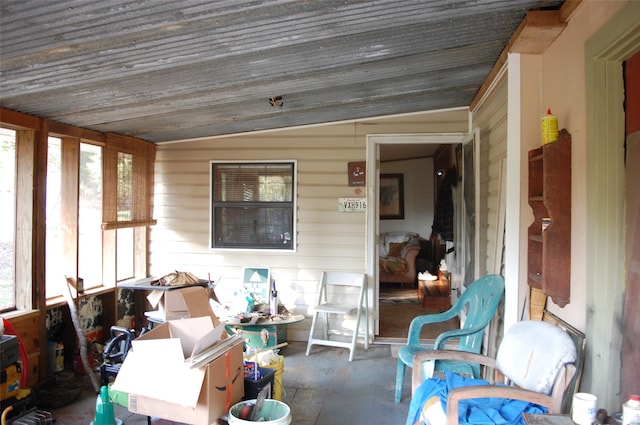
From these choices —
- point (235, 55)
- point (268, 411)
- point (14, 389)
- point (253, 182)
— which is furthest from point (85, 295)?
point (235, 55)

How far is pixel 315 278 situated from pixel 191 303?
5.67 feet

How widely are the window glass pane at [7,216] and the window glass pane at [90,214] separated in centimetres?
74

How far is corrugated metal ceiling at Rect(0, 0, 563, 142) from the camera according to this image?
2.32 m

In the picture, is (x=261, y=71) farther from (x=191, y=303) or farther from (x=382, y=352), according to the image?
(x=382, y=352)

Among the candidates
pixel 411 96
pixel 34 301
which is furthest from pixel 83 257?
pixel 411 96

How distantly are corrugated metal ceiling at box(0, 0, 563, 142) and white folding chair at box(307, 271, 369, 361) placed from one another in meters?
1.81

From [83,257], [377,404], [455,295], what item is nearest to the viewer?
[377,404]

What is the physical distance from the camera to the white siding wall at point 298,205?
525cm

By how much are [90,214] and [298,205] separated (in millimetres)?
2086

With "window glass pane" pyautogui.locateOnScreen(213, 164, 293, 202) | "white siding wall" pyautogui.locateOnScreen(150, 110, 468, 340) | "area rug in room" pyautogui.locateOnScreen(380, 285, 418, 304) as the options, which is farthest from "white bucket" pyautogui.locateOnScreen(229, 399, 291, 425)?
"area rug in room" pyautogui.locateOnScreen(380, 285, 418, 304)

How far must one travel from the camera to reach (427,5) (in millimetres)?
2441

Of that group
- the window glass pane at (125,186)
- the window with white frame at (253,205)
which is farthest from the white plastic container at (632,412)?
the window glass pane at (125,186)

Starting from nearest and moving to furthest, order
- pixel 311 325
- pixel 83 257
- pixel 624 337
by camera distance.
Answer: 1. pixel 624 337
2. pixel 83 257
3. pixel 311 325

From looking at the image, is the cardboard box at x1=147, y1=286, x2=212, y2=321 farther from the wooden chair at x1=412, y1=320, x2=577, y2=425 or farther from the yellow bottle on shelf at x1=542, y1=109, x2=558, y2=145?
the yellow bottle on shelf at x1=542, y1=109, x2=558, y2=145
